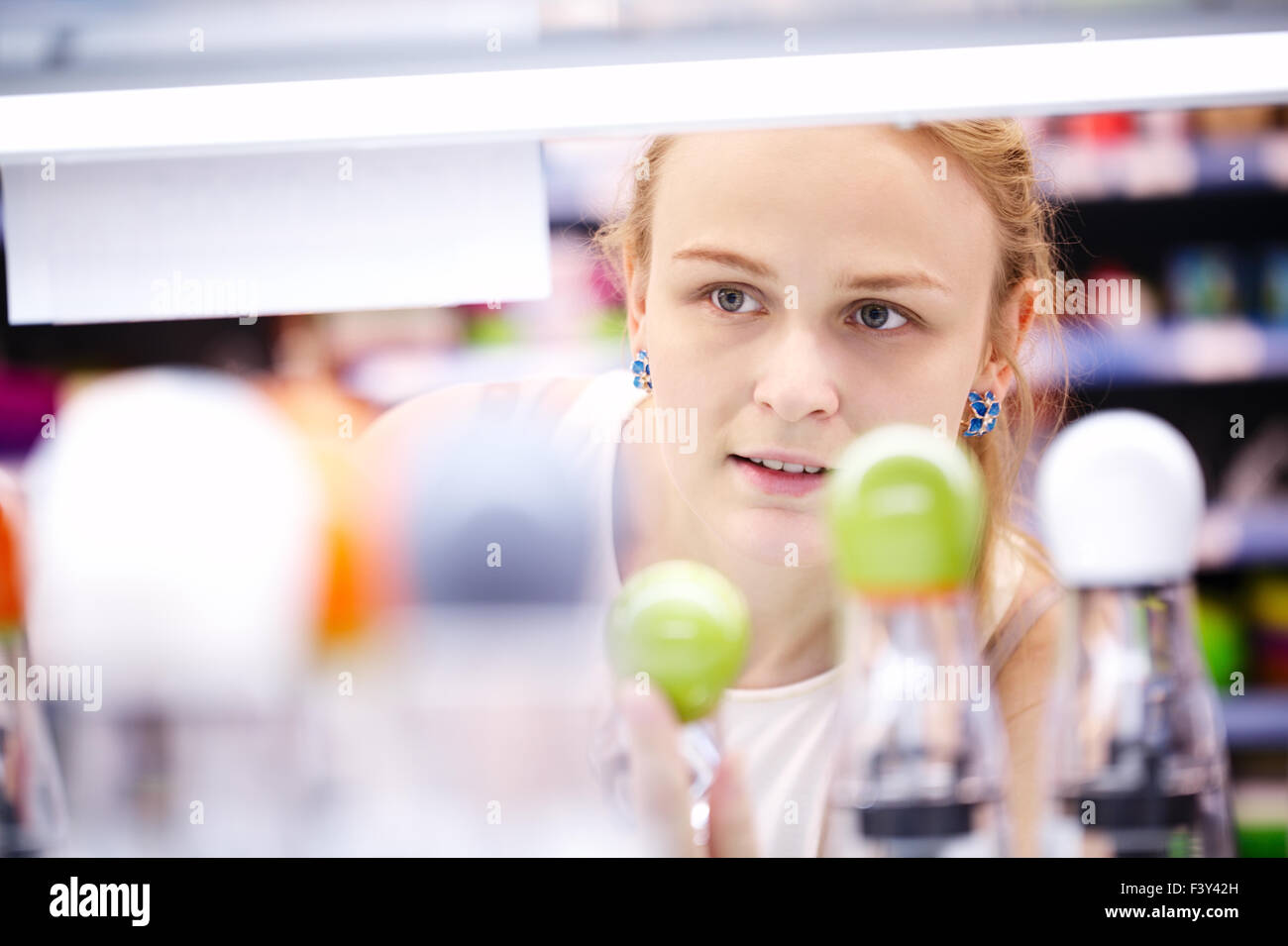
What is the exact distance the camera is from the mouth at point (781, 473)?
1.03 metres

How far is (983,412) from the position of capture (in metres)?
1.05

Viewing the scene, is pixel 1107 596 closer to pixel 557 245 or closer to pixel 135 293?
pixel 557 245

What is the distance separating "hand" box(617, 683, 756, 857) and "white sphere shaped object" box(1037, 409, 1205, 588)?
1.08 ft

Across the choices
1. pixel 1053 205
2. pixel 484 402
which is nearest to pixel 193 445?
pixel 484 402

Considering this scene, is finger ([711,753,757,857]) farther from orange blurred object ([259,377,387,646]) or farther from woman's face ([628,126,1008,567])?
orange blurred object ([259,377,387,646])

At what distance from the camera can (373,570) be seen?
1.08m

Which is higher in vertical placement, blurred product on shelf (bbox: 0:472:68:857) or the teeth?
the teeth

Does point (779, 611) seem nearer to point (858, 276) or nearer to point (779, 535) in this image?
point (779, 535)

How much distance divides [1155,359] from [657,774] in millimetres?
556

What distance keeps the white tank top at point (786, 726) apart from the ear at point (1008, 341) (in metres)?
0.14

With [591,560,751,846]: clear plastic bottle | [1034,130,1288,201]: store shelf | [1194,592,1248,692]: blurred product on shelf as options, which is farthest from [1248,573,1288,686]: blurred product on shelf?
[591,560,751,846]: clear plastic bottle

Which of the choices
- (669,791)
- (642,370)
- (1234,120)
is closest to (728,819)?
(669,791)

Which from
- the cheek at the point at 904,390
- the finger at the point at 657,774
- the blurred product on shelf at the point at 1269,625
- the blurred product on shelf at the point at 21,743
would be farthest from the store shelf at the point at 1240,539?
the blurred product on shelf at the point at 21,743

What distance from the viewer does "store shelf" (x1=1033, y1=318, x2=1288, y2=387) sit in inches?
40.8
